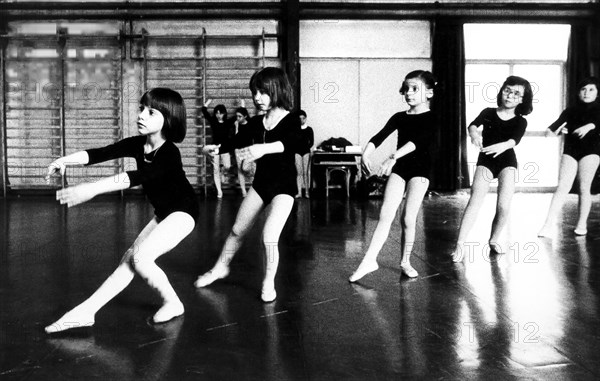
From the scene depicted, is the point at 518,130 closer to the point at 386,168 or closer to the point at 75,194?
the point at 386,168

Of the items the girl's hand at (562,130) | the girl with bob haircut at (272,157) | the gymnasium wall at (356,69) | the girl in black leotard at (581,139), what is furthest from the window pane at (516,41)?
the girl with bob haircut at (272,157)

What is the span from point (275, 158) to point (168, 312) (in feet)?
3.11

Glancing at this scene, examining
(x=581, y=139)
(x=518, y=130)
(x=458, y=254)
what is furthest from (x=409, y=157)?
(x=581, y=139)

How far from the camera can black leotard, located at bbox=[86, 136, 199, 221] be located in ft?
8.95

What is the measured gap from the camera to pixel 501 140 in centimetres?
445

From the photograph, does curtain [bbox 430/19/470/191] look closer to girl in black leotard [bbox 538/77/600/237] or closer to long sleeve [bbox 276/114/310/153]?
girl in black leotard [bbox 538/77/600/237]

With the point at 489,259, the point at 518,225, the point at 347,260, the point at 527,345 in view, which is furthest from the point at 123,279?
the point at 518,225

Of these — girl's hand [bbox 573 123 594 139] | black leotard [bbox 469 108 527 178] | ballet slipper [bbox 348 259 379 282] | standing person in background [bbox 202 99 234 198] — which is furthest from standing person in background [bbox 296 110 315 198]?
ballet slipper [bbox 348 259 379 282]

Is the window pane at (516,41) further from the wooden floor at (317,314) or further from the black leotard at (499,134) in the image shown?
the black leotard at (499,134)

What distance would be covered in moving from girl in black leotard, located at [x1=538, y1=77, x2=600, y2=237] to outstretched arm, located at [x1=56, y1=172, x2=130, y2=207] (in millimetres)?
4096

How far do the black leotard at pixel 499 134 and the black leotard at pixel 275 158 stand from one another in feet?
Result: 6.17

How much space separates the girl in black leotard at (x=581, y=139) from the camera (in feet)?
17.4

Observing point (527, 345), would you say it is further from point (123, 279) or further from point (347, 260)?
point (347, 260)

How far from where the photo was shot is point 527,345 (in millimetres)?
2439
